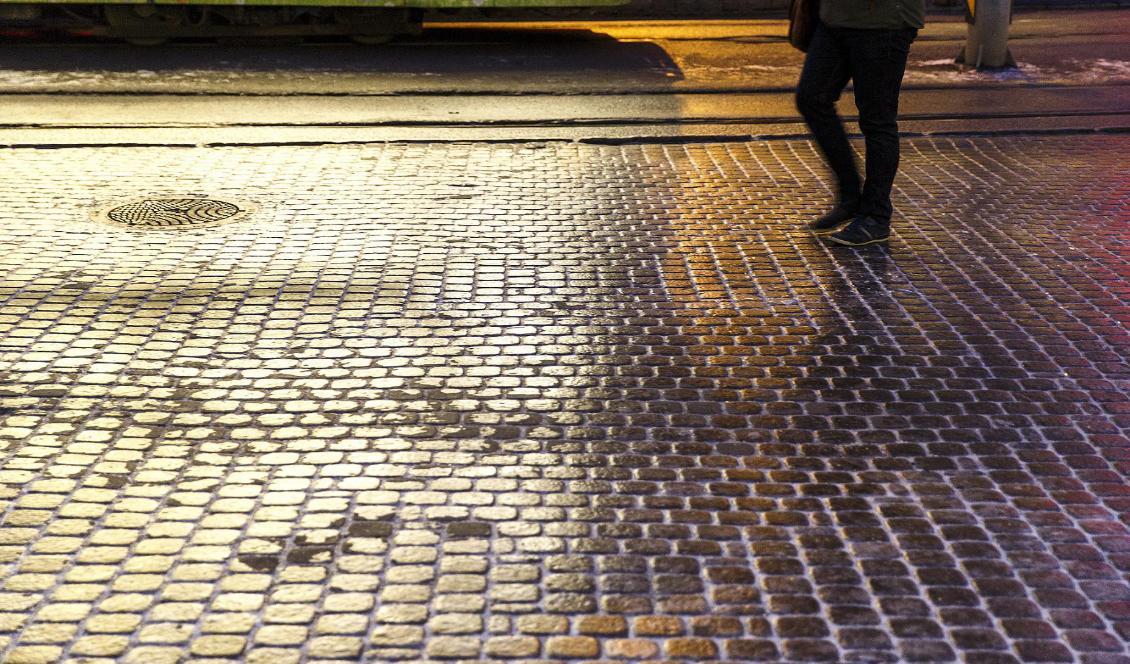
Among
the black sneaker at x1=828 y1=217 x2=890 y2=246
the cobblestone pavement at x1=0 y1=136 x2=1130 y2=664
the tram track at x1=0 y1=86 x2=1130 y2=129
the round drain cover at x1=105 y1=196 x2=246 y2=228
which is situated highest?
the tram track at x1=0 y1=86 x2=1130 y2=129

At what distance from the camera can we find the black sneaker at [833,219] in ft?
22.1

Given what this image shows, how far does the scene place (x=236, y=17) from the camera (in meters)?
14.8

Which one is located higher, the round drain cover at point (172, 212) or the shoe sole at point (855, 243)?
the shoe sole at point (855, 243)

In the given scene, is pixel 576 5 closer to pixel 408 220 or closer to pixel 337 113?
pixel 337 113

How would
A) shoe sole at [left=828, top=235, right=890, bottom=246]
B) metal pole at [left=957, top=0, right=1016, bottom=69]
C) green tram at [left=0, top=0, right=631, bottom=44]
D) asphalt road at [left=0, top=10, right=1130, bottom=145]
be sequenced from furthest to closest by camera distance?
green tram at [left=0, top=0, right=631, bottom=44] → metal pole at [left=957, top=0, right=1016, bottom=69] → asphalt road at [left=0, top=10, right=1130, bottom=145] → shoe sole at [left=828, top=235, right=890, bottom=246]

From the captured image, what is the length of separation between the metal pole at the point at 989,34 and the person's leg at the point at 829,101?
21.3 feet

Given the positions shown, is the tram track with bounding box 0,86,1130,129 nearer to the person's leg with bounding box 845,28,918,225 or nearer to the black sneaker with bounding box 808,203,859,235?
the black sneaker with bounding box 808,203,859,235

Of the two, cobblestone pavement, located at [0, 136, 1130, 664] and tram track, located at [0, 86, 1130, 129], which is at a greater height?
tram track, located at [0, 86, 1130, 129]

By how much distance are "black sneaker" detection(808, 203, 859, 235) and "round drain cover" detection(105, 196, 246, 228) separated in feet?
11.1

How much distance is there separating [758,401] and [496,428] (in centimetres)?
100

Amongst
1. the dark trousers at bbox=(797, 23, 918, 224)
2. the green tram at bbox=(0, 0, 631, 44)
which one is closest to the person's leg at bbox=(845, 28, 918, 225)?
the dark trousers at bbox=(797, 23, 918, 224)

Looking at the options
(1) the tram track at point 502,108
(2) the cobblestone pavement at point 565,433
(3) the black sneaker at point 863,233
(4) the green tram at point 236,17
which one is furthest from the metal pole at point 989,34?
(3) the black sneaker at point 863,233

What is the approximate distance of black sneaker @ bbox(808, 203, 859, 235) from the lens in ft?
22.1

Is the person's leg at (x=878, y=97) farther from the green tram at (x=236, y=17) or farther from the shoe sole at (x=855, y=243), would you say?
the green tram at (x=236, y=17)
